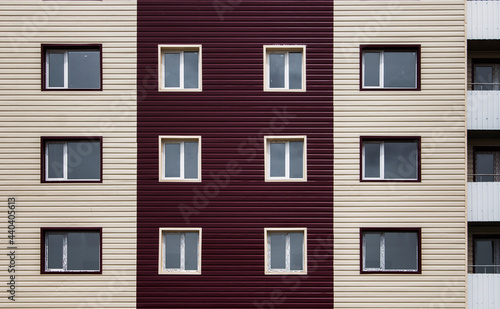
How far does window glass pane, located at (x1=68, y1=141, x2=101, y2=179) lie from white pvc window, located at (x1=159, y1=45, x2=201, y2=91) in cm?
360

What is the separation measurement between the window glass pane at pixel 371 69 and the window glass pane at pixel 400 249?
18.9 feet

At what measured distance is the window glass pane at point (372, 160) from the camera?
17.8 m

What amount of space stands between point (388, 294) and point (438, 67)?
8686mm

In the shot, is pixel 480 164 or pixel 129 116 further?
pixel 480 164

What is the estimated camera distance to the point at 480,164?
1917 centimetres

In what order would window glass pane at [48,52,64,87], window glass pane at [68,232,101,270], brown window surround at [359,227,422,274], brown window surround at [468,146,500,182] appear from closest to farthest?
brown window surround at [359,227,422,274]
window glass pane at [68,232,101,270]
window glass pane at [48,52,64,87]
brown window surround at [468,146,500,182]

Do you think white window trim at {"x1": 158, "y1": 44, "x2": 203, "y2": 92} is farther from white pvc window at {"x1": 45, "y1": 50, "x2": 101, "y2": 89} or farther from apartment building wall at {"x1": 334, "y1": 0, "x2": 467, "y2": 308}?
apartment building wall at {"x1": 334, "y1": 0, "x2": 467, "y2": 308}

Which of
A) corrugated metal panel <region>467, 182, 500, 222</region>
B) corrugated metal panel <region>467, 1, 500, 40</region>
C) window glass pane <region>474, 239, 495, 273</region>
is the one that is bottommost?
window glass pane <region>474, 239, 495, 273</region>

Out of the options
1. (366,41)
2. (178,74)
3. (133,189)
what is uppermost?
(366,41)

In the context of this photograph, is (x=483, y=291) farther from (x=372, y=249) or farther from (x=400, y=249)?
(x=372, y=249)

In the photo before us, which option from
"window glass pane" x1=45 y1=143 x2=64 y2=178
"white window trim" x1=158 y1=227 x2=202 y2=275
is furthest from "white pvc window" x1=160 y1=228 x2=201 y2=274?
"window glass pane" x1=45 y1=143 x2=64 y2=178

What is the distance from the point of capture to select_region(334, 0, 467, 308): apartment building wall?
17.1 m

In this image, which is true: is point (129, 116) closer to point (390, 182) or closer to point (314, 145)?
point (314, 145)

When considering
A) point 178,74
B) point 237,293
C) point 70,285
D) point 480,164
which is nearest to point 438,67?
point 480,164
